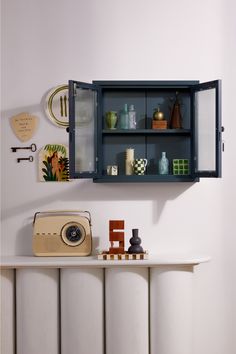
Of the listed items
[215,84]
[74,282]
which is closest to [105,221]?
[74,282]

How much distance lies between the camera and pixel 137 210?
153 inches

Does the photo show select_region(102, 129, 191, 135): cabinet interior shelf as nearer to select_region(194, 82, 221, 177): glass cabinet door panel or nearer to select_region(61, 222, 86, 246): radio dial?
select_region(194, 82, 221, 177): glass cabinet door panel

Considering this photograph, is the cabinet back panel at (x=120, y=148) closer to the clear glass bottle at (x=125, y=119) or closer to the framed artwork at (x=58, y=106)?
the clear glass bottle at (x=125, y=119)

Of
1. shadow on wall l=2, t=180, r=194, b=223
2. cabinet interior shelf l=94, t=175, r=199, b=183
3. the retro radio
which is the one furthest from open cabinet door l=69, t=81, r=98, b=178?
the retro radio

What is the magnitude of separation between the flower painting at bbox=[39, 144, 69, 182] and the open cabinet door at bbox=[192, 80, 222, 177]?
29.8 inches

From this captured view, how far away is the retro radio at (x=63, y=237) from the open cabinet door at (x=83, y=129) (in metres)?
0.32

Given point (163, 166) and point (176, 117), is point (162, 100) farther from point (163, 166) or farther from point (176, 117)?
point (163, 166)

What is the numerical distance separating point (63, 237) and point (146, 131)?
0.76m

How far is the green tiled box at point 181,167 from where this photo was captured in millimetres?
3834

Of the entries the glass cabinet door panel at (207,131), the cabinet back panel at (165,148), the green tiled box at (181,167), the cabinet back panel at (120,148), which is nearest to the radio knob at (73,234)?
the cabinet back panel at (120,148)

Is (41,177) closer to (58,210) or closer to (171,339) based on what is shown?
(58,210)

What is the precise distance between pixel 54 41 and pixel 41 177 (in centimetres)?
80

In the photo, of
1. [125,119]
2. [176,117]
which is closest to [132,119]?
[125,119]

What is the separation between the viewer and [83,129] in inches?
145
